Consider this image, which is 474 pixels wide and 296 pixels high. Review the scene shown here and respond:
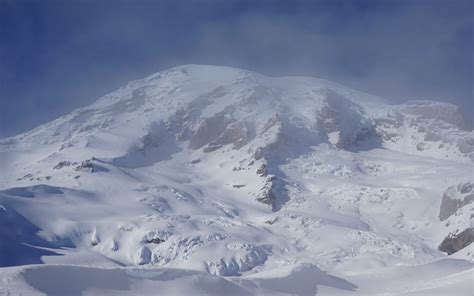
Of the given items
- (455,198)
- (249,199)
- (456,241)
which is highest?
(455,198)

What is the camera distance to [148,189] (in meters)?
140

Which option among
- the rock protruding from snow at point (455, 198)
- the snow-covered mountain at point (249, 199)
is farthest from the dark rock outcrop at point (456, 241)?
the rock protruding from snow at point (455, 198)

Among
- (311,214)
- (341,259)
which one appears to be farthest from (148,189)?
(341,259)

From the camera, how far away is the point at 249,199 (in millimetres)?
144625

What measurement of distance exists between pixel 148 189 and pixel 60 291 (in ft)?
378

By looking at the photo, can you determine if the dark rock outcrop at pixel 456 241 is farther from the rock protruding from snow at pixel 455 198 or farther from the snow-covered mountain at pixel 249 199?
the rock protruding from snow at pixel 455 198

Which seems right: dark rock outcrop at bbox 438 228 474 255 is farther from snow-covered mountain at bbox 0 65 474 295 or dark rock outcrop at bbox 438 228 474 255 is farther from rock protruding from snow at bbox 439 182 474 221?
rock protruding from snow at bbox 439 182 474 221

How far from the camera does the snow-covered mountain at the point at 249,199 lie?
104m

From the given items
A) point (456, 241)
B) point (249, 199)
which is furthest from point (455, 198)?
point (249, 199)

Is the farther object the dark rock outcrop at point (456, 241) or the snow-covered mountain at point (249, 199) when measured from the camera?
the dark rock outcrop at point (456, 241)

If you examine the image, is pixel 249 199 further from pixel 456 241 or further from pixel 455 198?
pixel 456 241

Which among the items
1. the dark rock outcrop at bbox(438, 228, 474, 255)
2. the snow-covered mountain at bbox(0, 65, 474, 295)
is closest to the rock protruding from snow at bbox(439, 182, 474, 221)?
the snow-covered mountain at bbox(0, 65, 474, 295)

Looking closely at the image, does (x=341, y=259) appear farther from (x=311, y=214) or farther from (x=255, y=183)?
(x=255, y=183)

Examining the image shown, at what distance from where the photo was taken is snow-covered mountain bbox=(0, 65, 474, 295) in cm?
10400
